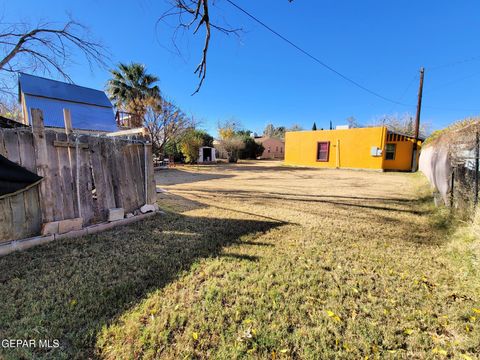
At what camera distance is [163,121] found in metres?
18.6

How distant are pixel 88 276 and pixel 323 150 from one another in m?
18.5

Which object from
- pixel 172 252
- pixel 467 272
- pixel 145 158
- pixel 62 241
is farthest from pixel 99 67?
pixel 467 272

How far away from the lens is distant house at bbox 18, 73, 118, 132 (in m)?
11.3

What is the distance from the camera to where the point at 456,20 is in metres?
8.18

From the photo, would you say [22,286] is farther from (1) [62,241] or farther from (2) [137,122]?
(2) [137,122]

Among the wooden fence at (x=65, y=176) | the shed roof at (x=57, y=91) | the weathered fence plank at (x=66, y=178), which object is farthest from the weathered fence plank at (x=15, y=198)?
the shed roof at (x=57, y=91)

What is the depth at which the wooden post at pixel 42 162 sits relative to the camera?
2961 millimetres

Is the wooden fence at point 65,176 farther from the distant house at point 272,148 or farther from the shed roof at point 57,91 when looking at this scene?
the distant house at point 272,148

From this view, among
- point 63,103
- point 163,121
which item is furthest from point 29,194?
point 163,121

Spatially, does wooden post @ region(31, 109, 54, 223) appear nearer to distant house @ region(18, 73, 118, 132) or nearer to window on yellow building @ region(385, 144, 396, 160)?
distant house @ region(18, 73, 118, 132)

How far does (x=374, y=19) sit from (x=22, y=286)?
12.2 meters

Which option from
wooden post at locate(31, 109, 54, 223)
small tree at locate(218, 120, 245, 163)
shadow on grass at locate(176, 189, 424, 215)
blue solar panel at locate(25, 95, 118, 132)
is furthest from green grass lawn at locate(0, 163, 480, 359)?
small tree at locate(218, 120, 245, 163)

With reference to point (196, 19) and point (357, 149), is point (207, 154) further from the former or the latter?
point (196, 19)

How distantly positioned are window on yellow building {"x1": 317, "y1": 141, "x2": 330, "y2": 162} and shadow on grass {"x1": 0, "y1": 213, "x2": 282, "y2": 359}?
15.9 m
